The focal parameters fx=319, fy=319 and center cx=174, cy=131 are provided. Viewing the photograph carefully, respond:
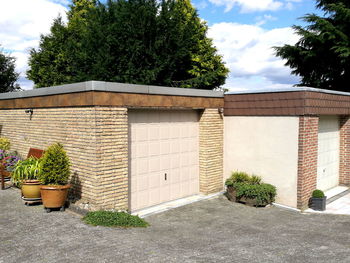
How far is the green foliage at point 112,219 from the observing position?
782cm

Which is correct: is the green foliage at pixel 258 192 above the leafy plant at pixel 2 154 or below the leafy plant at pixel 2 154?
below

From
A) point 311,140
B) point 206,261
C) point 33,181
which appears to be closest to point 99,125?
point 33,181

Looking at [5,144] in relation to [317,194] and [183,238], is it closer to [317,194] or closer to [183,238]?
[183,238]

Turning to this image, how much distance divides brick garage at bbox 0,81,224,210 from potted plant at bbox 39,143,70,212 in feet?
1.36

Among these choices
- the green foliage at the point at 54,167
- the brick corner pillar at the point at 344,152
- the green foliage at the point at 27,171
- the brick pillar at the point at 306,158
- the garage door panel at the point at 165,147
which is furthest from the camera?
the brick corner pillar at the point at 344,152

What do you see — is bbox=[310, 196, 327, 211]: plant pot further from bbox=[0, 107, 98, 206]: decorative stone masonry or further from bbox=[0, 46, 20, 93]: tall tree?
bbox=[0, 46, 20, 93]: tall tree

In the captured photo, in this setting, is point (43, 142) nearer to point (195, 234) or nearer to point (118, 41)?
point (195, 234)

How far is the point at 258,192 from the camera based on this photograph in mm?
10016

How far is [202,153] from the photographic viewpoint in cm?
1129

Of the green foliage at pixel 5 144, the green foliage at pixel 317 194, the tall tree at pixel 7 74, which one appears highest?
the tall tree at pixel 7 74

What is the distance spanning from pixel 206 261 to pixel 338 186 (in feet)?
31.4

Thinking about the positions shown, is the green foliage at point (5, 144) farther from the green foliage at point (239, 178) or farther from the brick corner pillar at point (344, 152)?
the brick corner pillar at point (344, 152)

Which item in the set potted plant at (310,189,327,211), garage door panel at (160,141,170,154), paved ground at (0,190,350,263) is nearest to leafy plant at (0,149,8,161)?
paved ground at (0,190,350,263)

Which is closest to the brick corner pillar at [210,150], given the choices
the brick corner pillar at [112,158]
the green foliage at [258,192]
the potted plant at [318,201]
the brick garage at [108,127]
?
the brick garage at [108,127]
